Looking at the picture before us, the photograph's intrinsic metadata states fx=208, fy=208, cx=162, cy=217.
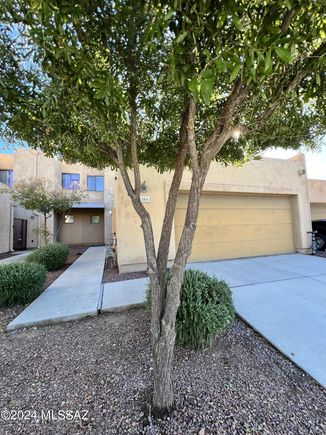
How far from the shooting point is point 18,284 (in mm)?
3754

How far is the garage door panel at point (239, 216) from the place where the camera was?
6.91 m

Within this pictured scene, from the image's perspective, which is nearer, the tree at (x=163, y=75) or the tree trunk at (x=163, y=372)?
the tree at (x=163, y=75)

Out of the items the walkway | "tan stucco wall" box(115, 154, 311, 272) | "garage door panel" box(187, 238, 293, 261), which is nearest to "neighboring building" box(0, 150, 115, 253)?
"tan stucco wall" box(115, 154, 311, 272)

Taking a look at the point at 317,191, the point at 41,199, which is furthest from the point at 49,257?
the point at 317,191

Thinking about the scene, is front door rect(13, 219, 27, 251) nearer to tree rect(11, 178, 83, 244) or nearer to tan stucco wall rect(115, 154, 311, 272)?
tree rect(11, 178, 83, 244)

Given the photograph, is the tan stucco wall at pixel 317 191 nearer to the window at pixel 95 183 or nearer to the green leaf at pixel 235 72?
the green leaf at pixel 235 72

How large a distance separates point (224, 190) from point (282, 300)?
4.07 m

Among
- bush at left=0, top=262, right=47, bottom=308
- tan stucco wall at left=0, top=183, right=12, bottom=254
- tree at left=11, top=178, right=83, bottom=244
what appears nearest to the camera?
bush at left=0, top=262, right=47, bottom=308

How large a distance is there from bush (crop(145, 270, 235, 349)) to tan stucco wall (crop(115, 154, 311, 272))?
349 centimetres

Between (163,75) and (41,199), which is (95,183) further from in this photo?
(163,75)

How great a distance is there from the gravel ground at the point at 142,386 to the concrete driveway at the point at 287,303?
0.22 m

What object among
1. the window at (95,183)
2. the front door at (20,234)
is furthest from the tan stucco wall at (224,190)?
the window at (95,183)

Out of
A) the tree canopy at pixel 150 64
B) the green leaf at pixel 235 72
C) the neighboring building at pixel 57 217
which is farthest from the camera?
the neighboring building at pixel 57 217

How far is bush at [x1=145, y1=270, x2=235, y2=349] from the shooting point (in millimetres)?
2320
